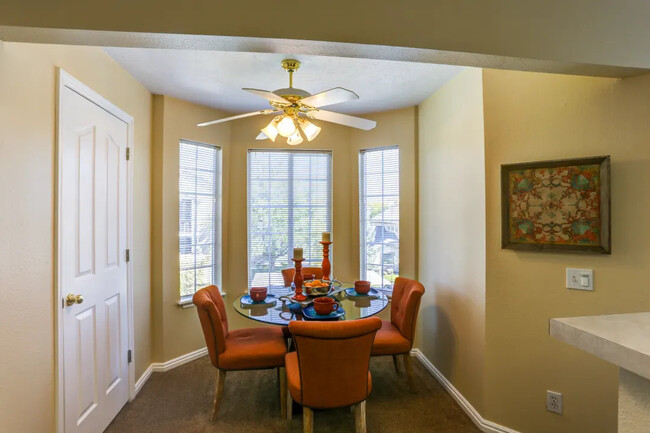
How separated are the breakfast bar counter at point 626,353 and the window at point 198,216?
2960 millimetres

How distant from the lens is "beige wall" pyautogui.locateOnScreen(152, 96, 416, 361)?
2783 millimetres

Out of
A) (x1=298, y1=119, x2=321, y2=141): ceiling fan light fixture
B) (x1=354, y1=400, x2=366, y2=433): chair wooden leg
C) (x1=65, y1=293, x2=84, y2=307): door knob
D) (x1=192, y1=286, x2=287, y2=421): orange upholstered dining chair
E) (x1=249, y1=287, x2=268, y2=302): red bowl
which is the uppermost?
(x1=298, y1=119, x2=321, y2=141): ceiling fan light fixture

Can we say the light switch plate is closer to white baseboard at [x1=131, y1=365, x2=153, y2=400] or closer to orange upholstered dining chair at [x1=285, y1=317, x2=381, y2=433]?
orange upholstered dining chair at [x1=285, y1=317, x2=381, y2=433]

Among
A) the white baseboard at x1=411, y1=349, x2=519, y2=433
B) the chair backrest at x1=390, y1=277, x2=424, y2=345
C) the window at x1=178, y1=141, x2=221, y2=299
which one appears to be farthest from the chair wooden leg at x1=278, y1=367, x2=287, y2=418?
the window at x1=178, y1=141, x2=221, y2=299

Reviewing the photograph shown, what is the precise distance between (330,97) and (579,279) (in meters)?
1.79

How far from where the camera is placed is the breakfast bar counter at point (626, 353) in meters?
0.70

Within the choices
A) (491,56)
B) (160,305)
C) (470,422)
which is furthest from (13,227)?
(470,422)

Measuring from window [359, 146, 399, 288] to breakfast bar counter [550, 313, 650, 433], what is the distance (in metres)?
2.40

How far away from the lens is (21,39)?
1232 mm

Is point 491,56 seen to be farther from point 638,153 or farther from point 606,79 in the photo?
point 638,153

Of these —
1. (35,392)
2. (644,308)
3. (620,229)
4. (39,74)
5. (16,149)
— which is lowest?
(35,392)

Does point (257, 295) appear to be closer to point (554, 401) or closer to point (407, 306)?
point (407, 306)

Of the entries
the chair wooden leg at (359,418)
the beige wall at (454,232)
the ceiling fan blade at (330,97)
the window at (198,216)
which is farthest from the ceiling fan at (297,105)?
the chair wooden leg at (359,418)

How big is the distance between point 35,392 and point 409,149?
10.7ft
